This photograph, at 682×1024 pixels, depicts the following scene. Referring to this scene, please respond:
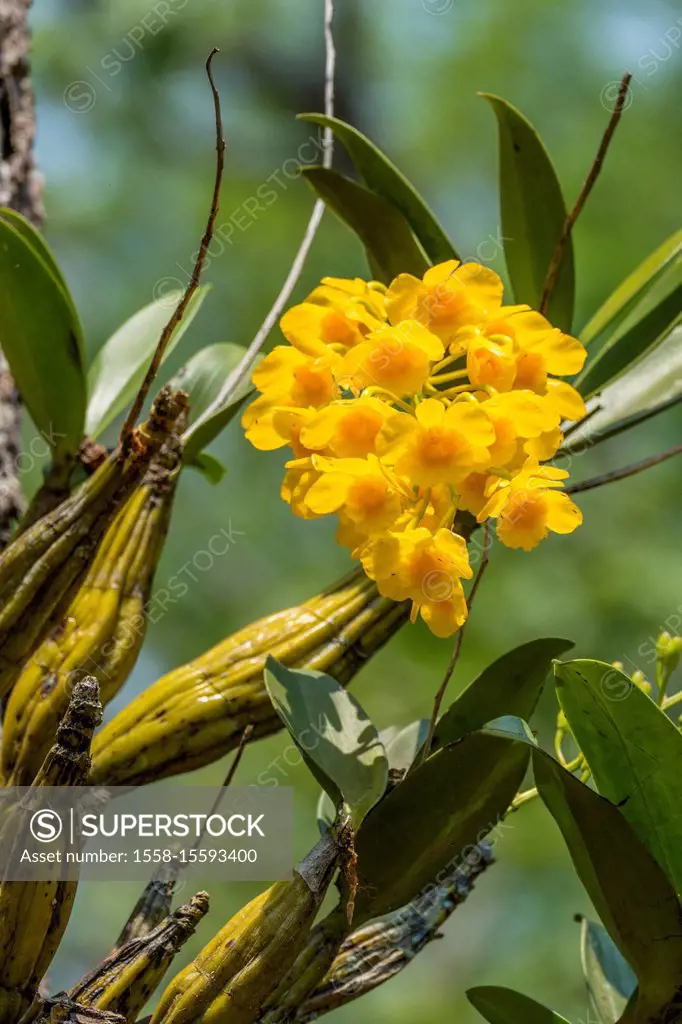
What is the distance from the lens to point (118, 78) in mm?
4234

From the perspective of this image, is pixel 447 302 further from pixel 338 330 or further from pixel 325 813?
pixel 325 813

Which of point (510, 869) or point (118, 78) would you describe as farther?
point (118, 78)

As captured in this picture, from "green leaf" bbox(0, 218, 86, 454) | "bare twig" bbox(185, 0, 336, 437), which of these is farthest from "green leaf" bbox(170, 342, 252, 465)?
"green leaf" bbox(0, 218, 86, 454)

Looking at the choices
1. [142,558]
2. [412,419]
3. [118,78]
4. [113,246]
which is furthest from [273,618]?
[118,78]

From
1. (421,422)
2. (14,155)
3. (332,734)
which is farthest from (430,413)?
(14,155)

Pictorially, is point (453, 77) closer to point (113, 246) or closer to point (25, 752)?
point (113, 246)

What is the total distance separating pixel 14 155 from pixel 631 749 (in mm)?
→ 1092

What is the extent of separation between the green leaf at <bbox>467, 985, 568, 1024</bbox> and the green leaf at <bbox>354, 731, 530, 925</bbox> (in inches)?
4.4

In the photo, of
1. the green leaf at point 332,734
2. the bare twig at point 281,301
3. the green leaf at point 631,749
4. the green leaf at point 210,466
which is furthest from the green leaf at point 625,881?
the green leaf at point 210,466

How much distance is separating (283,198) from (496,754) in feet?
12.5

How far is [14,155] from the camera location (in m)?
1.40

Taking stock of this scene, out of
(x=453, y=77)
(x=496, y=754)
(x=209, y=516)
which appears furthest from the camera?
(x=453, y=77)

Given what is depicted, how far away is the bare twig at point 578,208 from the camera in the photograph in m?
0.92

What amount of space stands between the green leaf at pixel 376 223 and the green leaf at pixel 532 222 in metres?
0.11
